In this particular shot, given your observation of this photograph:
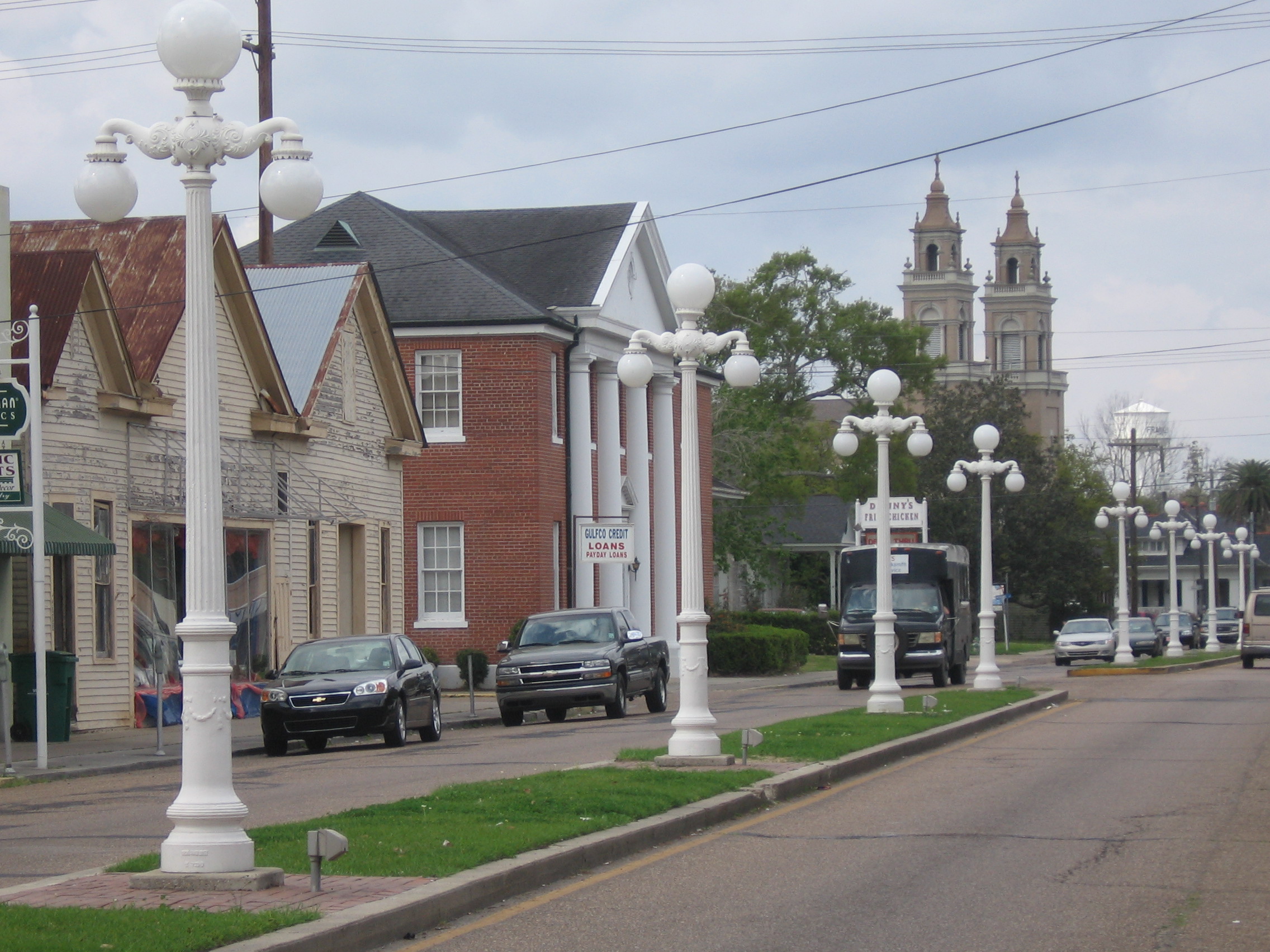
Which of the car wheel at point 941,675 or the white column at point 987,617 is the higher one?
the white column at point 987,617

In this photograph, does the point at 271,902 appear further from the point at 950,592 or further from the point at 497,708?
the point at 950,592

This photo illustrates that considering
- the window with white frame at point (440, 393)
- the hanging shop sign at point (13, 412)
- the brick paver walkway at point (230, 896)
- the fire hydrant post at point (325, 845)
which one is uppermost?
the window with white frame at point (440, 393)

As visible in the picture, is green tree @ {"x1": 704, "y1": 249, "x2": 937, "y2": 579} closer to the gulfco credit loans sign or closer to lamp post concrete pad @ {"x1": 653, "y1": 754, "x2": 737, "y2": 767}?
the gulfco credit loans sign

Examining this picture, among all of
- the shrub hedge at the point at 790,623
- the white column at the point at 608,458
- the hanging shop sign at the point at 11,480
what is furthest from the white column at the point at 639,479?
the hanging shop sign at the point at 11,480

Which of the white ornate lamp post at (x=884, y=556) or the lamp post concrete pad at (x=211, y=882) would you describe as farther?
the white ornate lamp post at (x=884, y=556)

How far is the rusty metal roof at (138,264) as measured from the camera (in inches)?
1035

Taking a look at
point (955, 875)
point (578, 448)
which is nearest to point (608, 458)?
point (578, 448)

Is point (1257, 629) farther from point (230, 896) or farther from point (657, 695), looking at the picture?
point (230, 896)

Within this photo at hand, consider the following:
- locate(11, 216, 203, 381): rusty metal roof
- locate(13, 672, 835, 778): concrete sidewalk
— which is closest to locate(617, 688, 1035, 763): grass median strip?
locate(13, 672, 835, 778): concrete sidewalk

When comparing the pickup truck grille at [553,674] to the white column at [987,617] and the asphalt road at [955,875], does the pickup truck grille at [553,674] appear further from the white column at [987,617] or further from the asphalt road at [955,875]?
the asphalt road at [955,875]

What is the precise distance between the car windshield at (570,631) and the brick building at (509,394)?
33.4ft

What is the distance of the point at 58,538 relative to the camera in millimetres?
21203

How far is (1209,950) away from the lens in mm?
8047

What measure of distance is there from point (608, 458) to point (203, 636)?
3138 cm
